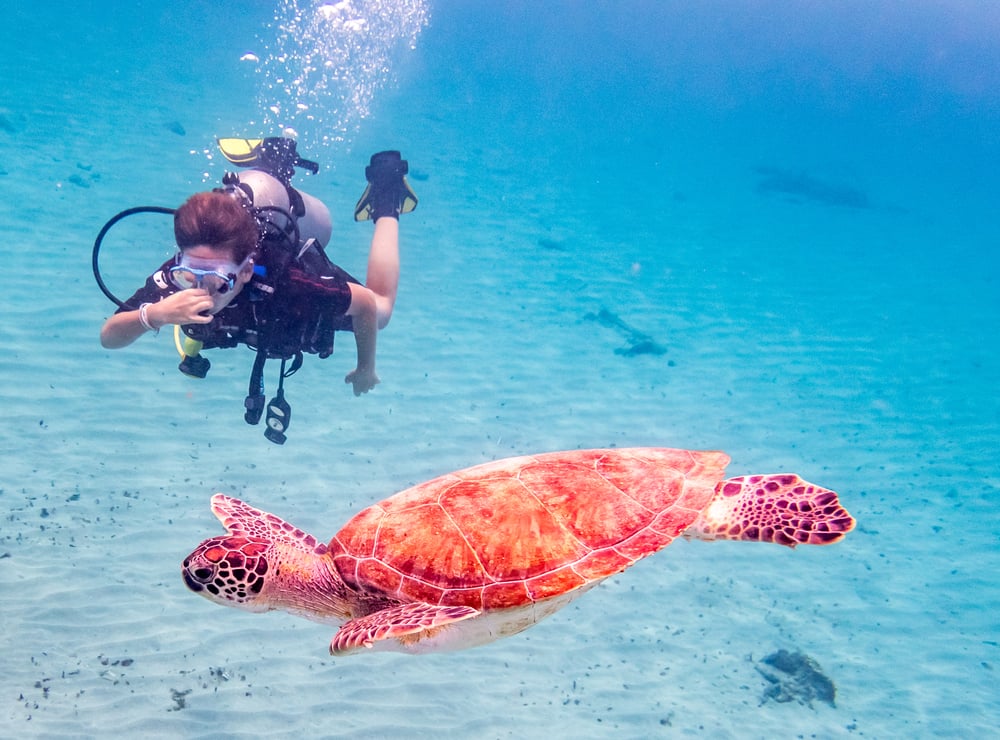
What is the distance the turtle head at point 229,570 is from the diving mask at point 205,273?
1.76 m

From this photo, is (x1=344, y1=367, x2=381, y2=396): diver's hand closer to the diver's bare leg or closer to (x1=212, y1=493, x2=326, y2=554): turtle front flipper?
the diver's bare leg

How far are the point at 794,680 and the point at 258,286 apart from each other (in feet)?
18.7

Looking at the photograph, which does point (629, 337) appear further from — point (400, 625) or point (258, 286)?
point (400, 625)

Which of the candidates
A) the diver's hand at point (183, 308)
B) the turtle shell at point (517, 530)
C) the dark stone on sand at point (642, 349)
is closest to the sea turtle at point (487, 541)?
the turtle shell at point (517, 530)

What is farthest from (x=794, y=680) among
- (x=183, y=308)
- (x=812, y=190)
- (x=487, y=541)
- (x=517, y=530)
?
(x=812, y=190)

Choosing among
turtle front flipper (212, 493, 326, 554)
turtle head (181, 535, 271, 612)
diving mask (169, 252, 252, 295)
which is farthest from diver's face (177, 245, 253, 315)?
turtle head (181, 535, 271, 612)

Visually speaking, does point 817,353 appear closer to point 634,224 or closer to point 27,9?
point 634,224

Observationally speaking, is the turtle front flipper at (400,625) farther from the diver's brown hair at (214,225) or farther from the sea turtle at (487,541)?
the diver's brown hair at (214,225)

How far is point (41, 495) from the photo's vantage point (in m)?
5.54

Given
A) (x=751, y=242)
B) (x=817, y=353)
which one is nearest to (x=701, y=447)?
(x=817, y=353)

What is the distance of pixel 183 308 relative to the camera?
12.5 ft

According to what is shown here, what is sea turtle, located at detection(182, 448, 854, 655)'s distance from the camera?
2881mm

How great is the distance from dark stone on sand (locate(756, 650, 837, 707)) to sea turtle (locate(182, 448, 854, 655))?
293 cm

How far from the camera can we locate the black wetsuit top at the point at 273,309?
174 inches
